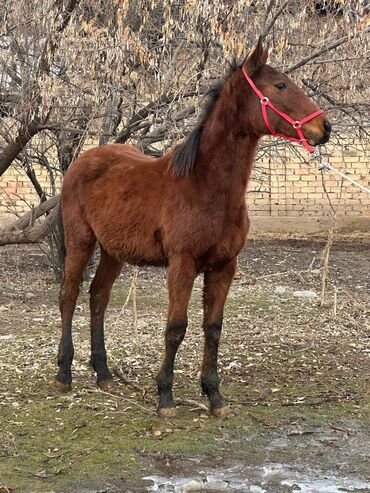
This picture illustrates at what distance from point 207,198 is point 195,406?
143 centimetres

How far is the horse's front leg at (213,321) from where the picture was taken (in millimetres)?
4969

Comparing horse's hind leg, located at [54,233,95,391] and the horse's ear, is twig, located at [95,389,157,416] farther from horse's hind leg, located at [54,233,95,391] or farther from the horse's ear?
the horse's ear

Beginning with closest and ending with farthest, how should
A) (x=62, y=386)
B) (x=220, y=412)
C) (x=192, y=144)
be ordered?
(x=192, y=144), (x=220, y=412), (x=62, y=386)

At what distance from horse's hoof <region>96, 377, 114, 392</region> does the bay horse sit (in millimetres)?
726

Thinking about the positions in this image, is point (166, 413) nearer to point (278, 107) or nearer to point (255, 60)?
point (278, 107)

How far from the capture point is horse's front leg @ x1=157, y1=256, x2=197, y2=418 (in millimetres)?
4785

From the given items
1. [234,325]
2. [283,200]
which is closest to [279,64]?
[234,325]

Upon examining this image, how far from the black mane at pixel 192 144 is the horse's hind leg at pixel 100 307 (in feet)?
3.84

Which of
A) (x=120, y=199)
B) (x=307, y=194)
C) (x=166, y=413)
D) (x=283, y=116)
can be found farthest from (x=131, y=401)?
(x=307, y=194)

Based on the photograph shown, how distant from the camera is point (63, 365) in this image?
5.57 meters

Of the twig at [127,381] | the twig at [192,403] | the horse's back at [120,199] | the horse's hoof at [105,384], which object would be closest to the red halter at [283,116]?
the horse's back at [120,199]

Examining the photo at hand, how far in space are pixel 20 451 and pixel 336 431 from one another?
1.91 m

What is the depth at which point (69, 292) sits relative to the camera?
225 inches

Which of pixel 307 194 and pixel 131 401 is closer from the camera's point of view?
pixel 131 401
